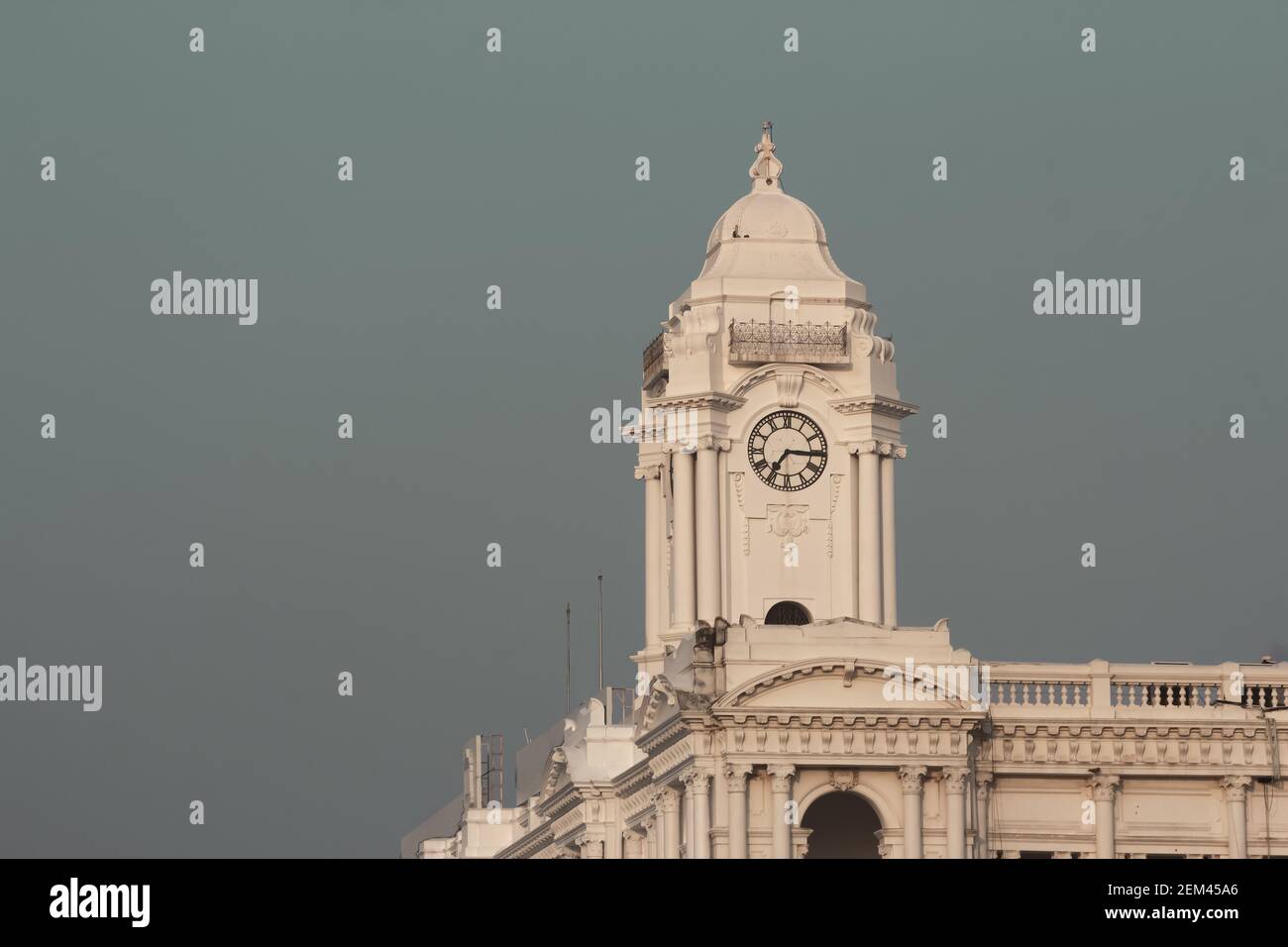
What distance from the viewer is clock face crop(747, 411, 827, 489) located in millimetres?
125562

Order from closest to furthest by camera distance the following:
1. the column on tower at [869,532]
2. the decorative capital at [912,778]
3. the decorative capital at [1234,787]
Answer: the decorative capital at [912,778] → the decorative capital at [1234,787] → the column on tower at [869,532]

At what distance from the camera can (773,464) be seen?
126 meters

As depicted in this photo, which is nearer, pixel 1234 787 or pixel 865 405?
pixel 1234 787

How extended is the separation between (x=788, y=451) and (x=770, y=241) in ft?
27.0

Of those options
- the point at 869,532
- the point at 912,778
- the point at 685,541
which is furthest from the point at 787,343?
the point at 912,778

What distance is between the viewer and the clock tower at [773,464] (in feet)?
409

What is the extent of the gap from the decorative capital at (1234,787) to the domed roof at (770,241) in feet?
90.4

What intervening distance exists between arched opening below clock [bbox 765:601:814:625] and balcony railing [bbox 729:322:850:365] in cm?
761

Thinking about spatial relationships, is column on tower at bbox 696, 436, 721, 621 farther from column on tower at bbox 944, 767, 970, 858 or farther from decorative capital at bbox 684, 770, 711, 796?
column on tower at bbox 944, 767, 970, 858

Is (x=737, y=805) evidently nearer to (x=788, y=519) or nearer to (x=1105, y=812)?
(x=1105, y=812)

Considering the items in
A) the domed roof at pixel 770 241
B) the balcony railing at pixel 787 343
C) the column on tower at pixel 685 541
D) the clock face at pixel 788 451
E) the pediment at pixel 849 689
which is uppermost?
the domed roof at pixel 770 241

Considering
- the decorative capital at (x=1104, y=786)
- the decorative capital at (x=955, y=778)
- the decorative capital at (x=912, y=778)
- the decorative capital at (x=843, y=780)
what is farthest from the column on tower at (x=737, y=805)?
the decorative capital at (x=1104, y=786)

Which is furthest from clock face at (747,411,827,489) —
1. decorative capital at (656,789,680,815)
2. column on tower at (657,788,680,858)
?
column on tower at (657,788,680,858)

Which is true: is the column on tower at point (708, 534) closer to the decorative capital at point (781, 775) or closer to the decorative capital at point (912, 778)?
the decorative capital at point (781, 775)
